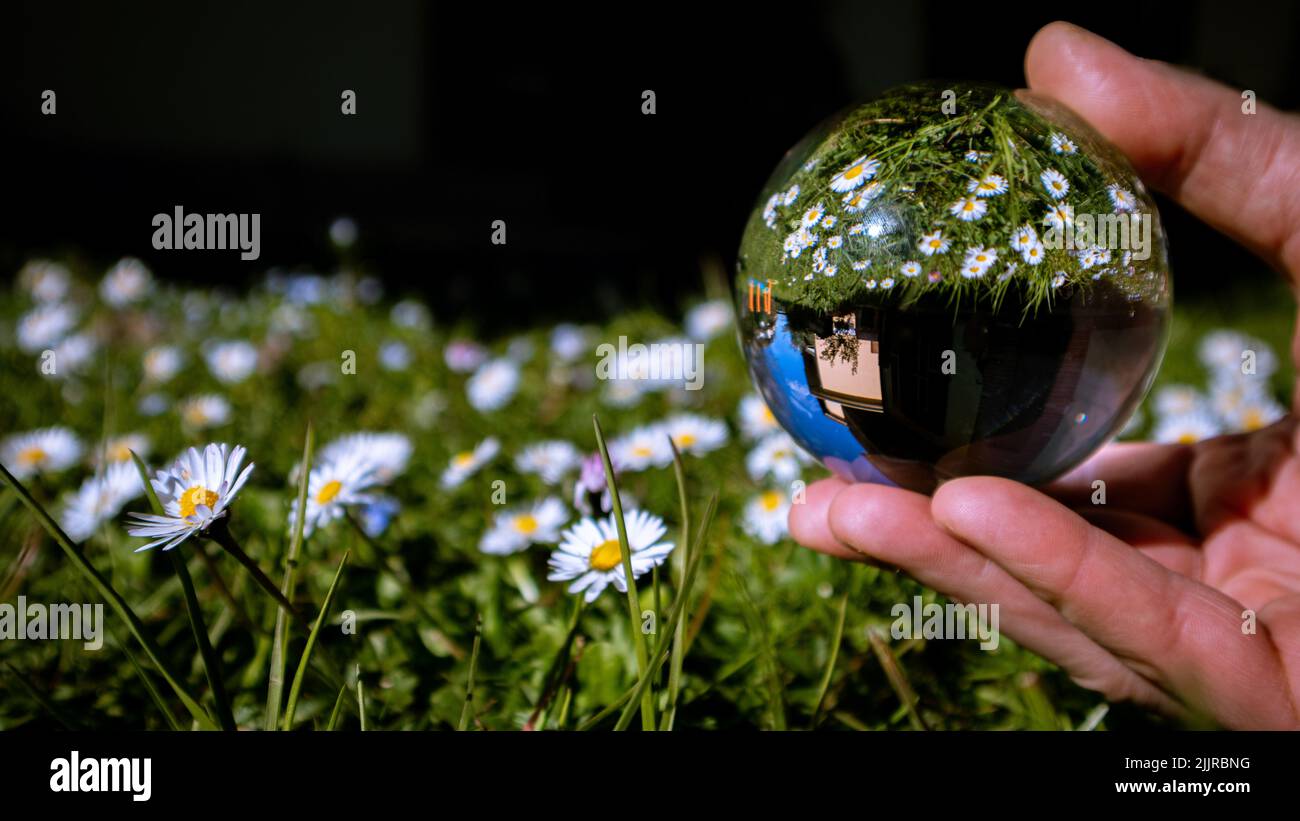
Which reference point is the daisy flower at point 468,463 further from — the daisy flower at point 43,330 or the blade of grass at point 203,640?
the daisy flower at point 43,330

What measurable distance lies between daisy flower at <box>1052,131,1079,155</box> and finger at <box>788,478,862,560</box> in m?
0.47

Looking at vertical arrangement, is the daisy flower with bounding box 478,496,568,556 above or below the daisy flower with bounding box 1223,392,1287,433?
below

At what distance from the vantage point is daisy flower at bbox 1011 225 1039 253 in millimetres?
966

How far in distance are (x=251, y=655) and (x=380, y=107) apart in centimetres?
616

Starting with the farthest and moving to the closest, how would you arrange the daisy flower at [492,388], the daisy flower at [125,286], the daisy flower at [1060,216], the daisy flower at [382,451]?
the daisy flower at [125,286]
the daisy flower at [492,388]
the daisy flower at [382,451]
the daisy flower at [1060,216]

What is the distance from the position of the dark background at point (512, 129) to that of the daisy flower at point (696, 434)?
1.73m

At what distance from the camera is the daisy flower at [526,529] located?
4.43ft

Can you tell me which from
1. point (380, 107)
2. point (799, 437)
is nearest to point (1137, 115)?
point (799, 437)

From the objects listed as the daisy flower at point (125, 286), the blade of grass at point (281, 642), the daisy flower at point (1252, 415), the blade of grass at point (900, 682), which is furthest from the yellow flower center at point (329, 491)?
the daisy flower at point (125, 286)

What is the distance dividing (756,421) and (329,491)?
875 mm

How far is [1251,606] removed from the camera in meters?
1.15

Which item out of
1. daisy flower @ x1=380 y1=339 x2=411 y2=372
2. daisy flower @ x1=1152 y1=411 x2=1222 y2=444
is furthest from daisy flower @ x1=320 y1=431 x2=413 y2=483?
daisy flower @ x1=1152 y1=411 x2=1222 y2=444

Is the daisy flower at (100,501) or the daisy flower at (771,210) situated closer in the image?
the daisy flower at (771,210)

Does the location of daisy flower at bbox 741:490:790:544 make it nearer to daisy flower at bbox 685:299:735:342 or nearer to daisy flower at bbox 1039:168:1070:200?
daisy flower at bbox 1039:168:1070:200
